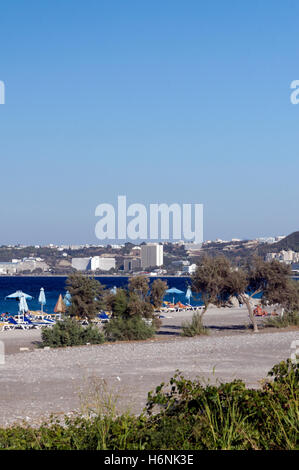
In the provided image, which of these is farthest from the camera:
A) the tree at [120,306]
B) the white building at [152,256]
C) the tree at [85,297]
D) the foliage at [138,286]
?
the white building at [152,256]

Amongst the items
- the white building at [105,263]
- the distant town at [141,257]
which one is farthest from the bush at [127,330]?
the white building at [105,263]

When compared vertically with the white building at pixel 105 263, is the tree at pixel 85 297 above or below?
above

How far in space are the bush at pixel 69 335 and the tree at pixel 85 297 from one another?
5285mm

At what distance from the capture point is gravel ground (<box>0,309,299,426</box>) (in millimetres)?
10195

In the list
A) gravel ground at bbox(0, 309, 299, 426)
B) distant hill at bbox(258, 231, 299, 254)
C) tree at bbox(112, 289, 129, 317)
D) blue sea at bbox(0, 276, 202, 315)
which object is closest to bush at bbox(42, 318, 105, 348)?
gravel ground at bbox(0, 309, 299, 426)

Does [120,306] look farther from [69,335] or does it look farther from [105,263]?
[105,263]

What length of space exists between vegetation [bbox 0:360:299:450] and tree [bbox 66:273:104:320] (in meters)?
21.2

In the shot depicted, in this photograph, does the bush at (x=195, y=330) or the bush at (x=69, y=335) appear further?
the bush at (x=195, y=330)

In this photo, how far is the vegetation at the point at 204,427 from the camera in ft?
15.8

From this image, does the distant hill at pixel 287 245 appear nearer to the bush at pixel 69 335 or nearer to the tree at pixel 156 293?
the tree at pixel 156 293

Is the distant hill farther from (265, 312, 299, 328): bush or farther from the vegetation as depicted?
the vegetation

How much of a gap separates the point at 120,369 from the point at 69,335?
7.31 meters

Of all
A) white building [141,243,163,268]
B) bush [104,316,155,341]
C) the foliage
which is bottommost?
white building [141,243,163,268]

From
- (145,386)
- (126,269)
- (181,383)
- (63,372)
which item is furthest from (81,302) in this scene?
(126,269)
